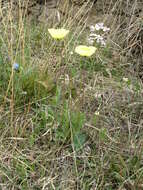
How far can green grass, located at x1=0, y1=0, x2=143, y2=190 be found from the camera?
1.28m

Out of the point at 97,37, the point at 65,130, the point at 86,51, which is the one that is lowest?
the point at 65,130

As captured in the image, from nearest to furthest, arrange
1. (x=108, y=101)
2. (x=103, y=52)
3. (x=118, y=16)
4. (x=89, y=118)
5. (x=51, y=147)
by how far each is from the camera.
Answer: (x=51, y=147) < (x=89, y=118) < (x=108, y=101) < (x=103, y=52) < (x=118, y=16)

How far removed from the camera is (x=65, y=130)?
138 cm

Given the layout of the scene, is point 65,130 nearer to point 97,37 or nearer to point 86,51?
point 86,51

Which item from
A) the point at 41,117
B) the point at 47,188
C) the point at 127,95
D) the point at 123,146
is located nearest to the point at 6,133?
the point at 41,117

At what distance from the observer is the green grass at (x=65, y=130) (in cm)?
128

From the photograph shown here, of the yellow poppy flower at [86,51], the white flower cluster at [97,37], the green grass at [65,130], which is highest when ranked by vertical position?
the yellow poppy flower at [86,51]

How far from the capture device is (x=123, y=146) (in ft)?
4.60

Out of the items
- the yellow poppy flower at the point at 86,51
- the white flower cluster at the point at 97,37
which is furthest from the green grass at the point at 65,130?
the white flower cluster at the point at 97,37

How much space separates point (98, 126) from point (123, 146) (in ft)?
0.46

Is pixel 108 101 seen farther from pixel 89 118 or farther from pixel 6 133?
pixel 6 133

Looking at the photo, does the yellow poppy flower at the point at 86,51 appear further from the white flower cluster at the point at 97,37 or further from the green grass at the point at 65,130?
the white flower cluster at the point at 97,37

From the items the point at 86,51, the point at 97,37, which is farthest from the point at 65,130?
the point at 97,37

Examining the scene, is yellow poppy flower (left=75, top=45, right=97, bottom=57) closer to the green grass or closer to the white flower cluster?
the green grass
